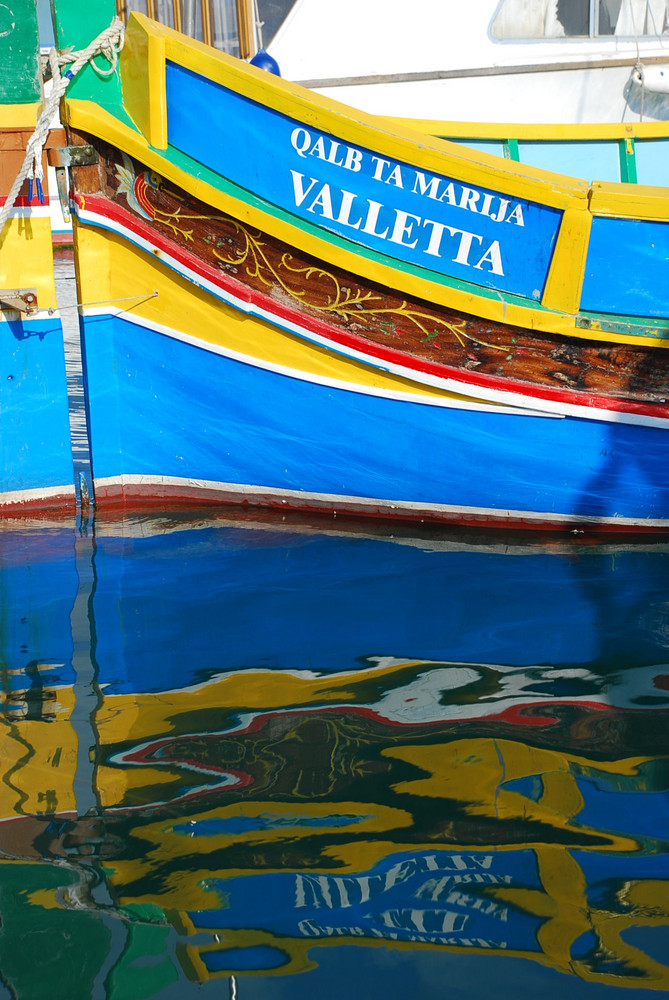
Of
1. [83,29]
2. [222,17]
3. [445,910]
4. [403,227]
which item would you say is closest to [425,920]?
[445,910]

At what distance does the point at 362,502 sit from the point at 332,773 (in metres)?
1.75

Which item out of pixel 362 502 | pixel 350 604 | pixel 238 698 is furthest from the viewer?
pixel 362 502

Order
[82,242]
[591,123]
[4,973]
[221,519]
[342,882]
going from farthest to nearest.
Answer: [591,123] < [221,519] < [82,242] < [342,882] < [4,973]

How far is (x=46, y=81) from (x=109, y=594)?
1.94 meters

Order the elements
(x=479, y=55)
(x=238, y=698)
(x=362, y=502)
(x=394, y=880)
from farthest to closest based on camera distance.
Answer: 1. (x=479, y=55)
2. (x=362, y=502)
3. (x=238, y=698)
4. (x=394, y=880)

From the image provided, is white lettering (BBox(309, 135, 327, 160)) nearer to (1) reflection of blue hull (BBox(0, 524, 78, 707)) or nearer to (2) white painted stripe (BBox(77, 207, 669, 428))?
(2) white painted stripe (BBox(77, 207, 669, 428))

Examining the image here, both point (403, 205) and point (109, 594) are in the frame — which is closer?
point (109, 594)

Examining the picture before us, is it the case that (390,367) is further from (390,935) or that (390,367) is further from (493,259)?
(390,935)

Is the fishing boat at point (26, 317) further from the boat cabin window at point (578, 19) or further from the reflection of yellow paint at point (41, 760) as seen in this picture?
the boat cabin window at point (578, 19)

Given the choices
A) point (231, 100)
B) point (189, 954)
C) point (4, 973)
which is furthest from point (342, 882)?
point (231, 100)

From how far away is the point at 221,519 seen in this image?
12.3 ft

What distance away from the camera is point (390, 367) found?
11.5 ft

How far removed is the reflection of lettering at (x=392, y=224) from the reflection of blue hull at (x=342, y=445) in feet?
1.86

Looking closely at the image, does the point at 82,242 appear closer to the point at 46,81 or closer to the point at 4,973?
the point at 46,81
